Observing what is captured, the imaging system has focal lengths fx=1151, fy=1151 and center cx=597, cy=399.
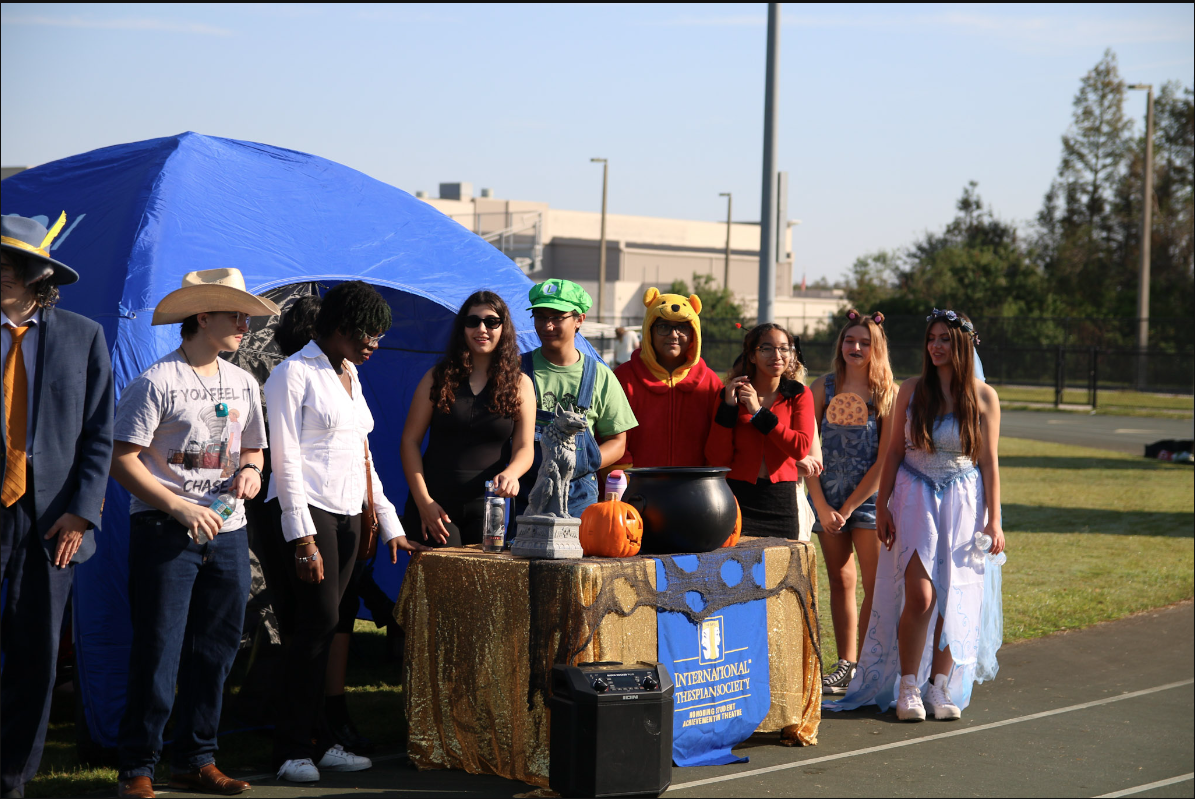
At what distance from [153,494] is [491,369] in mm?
1476

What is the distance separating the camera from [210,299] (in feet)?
14.5

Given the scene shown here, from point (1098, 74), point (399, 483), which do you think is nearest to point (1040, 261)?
point (1098, 74)

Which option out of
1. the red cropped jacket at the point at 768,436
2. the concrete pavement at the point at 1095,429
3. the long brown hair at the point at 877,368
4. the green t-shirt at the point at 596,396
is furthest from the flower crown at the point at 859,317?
the concrete pavement at the point at 1095,429

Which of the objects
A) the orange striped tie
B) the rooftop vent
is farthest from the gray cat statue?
the rooftop vent

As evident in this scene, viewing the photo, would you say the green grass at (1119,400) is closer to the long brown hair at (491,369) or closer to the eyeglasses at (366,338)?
the long brown hair at (491,369)

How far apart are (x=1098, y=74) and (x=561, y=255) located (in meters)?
25.6

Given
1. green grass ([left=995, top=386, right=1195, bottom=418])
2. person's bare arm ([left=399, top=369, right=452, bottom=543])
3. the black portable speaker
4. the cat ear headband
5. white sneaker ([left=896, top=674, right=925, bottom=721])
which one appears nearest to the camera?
the black portable speaker

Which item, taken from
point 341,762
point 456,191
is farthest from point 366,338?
point 456,191

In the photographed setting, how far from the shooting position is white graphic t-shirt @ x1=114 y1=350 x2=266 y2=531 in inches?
166

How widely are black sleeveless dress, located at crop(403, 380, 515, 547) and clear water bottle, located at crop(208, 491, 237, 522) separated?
881mm

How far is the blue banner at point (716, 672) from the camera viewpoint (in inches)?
185

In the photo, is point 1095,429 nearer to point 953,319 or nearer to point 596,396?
point 953,319

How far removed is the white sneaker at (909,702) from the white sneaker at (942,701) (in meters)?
0.08

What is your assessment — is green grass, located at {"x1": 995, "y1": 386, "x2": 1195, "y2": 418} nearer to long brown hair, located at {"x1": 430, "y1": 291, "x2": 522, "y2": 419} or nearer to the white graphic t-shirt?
long brown hair, located at {"x1": 430, "y1": 291, "x2": 522, "y2": 419}
